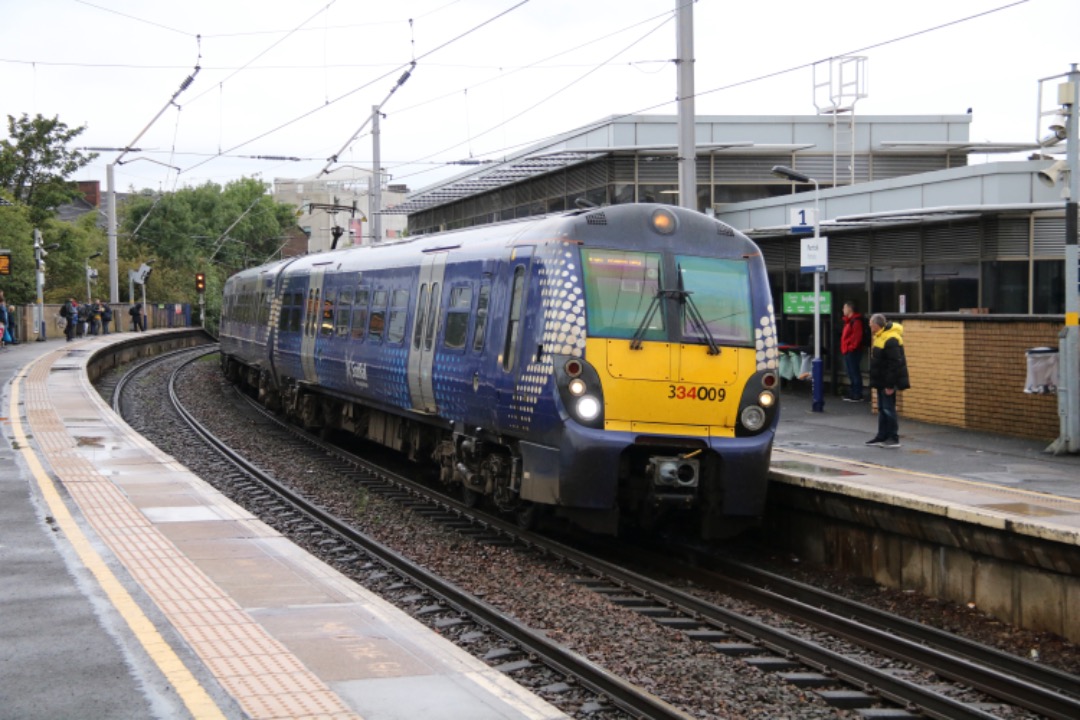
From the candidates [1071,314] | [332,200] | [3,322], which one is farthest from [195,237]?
[1071,314]

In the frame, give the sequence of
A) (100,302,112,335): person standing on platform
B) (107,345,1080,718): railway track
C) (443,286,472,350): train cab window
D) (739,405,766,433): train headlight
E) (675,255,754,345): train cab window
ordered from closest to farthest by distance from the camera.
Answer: (107,345,1080,718): railway track < (739,405,766,433): train headlight < (675,255,754,345): train cab window < (443,286,472,350): train cab window < (100,302,112,335): person standing on platform

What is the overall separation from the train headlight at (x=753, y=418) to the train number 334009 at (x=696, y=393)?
0.82 feet

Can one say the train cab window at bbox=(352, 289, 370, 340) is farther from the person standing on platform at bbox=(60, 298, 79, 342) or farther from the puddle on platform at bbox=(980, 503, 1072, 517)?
the person standing on platform at bbox=(60, 298, 79, 342)

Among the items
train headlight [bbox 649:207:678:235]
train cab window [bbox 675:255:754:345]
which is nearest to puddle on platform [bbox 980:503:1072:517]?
train cab window [bbox 675:255:754:345]

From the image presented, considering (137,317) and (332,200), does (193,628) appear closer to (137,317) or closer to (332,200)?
(137,317)

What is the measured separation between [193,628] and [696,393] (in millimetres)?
5414

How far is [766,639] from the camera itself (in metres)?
8.99

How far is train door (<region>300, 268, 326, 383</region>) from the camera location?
68.8 ft

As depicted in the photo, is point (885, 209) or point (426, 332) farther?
point (885, 209)

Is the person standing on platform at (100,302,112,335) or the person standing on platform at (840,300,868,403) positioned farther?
the person standing on platform at (100,302,112,335)

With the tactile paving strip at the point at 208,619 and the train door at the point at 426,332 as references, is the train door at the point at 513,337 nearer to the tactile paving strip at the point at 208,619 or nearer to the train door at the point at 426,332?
the train door at the point at 426,332

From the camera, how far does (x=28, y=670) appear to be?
6.74m

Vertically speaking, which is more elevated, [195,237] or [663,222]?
[195,237]

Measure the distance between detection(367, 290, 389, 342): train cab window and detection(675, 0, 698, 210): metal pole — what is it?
415 cm
